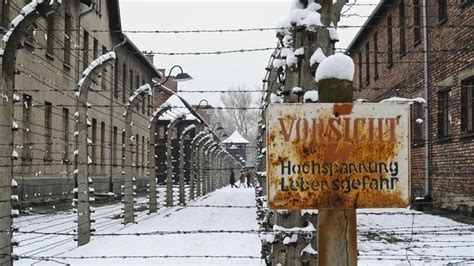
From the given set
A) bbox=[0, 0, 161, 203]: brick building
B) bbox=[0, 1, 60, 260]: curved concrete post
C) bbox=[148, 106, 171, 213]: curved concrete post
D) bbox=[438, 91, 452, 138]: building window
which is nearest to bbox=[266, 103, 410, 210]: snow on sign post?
bbox=[0, 1, 60, 260]: curved concrete post

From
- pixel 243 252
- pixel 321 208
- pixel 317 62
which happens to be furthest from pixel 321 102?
pixel 243 252

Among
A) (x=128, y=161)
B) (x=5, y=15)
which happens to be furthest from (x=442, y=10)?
(x=5, y=15)

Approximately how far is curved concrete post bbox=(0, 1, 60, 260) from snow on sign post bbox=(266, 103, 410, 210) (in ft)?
11.1

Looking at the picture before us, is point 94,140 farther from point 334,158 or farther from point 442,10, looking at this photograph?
point 334,158

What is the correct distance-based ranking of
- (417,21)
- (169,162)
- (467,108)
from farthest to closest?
(417,21)
(169,162)
(467,108)

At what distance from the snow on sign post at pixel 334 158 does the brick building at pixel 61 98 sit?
7637 millimetres

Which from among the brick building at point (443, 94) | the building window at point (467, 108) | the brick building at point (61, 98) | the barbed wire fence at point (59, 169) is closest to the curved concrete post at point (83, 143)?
the barbed wire fence at point (59, 169)

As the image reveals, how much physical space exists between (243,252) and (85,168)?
103 inches

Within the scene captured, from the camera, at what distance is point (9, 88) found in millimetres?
5414

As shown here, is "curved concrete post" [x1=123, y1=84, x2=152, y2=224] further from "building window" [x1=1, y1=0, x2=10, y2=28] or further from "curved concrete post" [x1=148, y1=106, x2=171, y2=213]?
"building window" [x1=1, y1=0, x2=10, y2=28]

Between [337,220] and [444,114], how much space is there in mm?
13211

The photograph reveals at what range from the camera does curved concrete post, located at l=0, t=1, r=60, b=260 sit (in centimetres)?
525

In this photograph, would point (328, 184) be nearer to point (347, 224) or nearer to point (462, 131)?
point (347, 224)

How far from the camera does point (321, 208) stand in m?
2.60
